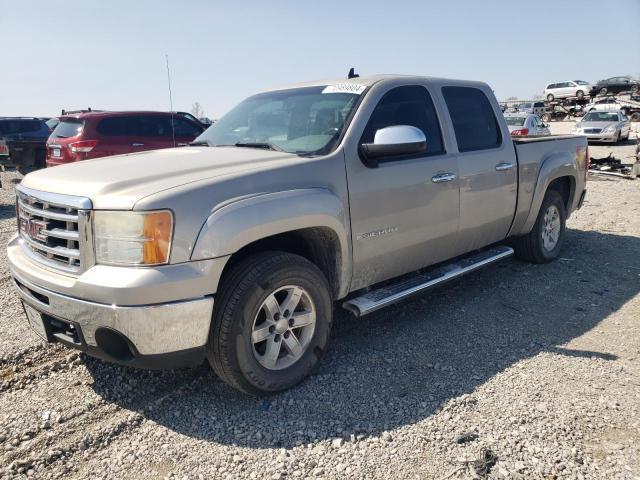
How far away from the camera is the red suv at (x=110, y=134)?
976cm

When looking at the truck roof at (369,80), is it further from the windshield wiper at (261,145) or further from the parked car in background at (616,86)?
the parked car in background at (616,86)

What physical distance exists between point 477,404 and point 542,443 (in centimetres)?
44

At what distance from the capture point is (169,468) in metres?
2.54

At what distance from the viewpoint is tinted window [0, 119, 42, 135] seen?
1452 centimetres

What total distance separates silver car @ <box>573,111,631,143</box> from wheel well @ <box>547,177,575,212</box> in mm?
18526

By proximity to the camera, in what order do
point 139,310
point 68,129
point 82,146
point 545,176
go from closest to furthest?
point 139,310 < point 545,176 < point 82,146 < point 68,129

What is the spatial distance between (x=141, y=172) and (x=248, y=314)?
104 cm

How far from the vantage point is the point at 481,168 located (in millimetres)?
4355

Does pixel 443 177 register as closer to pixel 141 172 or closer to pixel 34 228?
pixel 141 172

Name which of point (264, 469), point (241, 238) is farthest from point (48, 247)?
point (264, 469)

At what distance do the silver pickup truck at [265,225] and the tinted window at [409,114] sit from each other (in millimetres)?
13

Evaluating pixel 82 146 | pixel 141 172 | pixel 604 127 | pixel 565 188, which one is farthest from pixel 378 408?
pixel 604 127

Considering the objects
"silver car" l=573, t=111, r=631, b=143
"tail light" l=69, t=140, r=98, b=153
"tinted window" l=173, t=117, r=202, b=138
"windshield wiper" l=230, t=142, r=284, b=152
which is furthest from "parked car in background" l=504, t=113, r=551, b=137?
"windshield wiper" l=230, t=142, r=284, b=152

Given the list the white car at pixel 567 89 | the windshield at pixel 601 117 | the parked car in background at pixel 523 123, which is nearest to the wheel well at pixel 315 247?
the parked car in background at pixel 523 123
